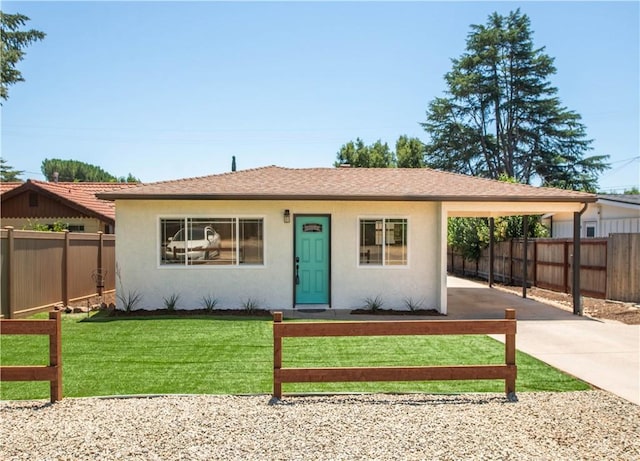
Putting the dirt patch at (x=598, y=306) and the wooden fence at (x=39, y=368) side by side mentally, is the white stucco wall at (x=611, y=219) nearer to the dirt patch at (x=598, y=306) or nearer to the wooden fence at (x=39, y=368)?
the dirt patch at (x=598, y=306)

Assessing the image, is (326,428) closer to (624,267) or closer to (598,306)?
(598,306)

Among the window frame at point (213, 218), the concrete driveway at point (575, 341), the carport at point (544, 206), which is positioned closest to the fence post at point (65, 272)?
the window frame at point (213, 218)

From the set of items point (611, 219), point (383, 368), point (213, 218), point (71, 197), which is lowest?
point (383, 368)

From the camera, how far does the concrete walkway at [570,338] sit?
25.2 ft

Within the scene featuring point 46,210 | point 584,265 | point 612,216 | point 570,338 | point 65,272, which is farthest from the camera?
point 612,216

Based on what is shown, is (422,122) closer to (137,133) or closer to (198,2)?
(137,133)

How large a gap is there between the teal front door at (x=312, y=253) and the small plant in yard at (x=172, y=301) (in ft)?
9.48

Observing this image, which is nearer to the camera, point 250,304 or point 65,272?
point 250,304

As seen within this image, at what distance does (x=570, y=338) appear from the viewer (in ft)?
33.8

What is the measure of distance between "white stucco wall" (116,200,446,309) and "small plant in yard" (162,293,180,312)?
0.07 meters

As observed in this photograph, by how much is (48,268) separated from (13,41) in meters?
16.1

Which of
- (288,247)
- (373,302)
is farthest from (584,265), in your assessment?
(288,247)

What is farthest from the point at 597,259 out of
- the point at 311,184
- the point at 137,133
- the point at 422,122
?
the point at 137,133

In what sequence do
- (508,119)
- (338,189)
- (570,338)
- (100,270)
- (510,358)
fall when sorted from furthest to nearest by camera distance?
(508,119) → (100,270) → (338,189) → (570,338) → (510,358)
